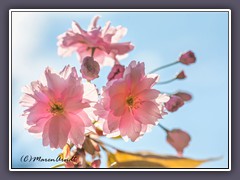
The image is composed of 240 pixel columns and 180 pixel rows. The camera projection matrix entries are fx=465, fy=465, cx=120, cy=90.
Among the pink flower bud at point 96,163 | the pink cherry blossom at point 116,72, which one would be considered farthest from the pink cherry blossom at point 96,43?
the pink flower bud at point 96,163

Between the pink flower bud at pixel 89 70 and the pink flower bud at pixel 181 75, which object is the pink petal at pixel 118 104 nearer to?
the pink flower bud at pixel 89 70

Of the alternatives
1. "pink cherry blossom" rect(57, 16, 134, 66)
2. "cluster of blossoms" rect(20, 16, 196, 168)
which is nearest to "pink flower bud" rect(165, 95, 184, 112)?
"cluster of blossoms" rect(20, 16, 196, 168)

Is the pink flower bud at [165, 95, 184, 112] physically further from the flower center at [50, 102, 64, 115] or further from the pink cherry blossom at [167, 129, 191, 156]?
the flower center at [50, 102, 64, 115]

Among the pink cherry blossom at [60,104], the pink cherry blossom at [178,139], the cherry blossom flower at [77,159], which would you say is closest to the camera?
the pink cherry blossom at [60,104]

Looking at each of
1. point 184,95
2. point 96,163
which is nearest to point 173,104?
point 184,95

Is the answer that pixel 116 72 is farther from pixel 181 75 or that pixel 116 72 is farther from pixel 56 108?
pixel 181 75

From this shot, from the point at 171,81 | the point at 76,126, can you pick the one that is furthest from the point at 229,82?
the point at 76,126

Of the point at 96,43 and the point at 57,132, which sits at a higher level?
the point at 96,43
